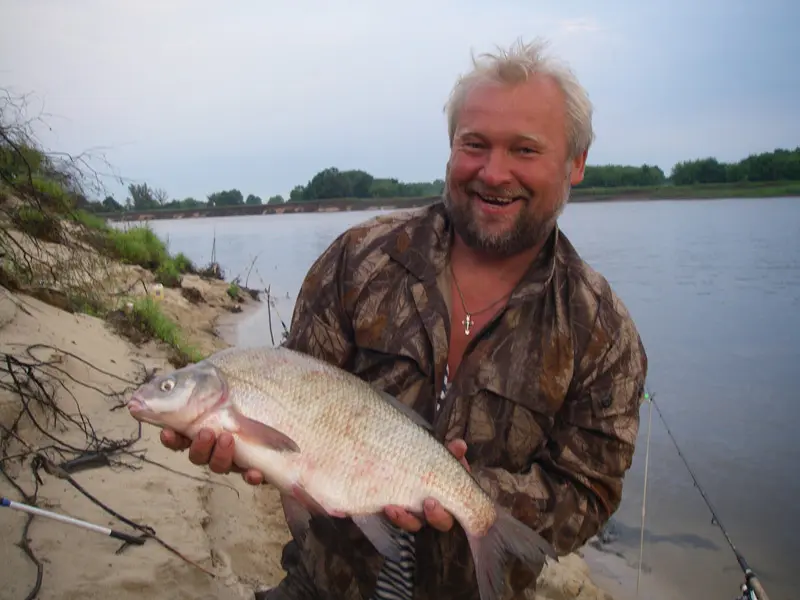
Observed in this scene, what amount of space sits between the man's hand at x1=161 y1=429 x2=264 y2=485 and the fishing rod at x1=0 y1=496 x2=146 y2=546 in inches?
33.1

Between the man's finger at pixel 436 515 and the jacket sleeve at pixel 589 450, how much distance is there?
0.84 feet

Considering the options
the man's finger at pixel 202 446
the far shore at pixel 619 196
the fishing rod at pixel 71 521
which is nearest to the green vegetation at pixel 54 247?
the fishing rod at pixel 71 521

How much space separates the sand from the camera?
2.93 m

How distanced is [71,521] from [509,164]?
2.42m

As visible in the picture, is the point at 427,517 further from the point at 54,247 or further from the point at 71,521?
the point at 54,247

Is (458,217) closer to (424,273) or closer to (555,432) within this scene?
(424,273)

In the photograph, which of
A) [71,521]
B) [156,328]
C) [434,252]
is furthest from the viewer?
[156,328]

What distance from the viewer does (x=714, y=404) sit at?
9.29 meters

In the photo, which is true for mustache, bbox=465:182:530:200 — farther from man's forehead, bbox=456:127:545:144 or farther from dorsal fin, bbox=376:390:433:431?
dorsal fin, bbox=376:390:433:431

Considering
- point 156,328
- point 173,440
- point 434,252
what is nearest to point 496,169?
point 434,252

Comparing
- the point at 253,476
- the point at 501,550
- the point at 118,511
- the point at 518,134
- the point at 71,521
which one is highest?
the point at 518,134

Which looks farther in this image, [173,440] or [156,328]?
[156,328]

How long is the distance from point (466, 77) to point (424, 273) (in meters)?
0.84

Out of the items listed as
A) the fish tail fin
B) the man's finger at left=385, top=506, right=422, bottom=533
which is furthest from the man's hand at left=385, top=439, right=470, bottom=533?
the fish tail fin
